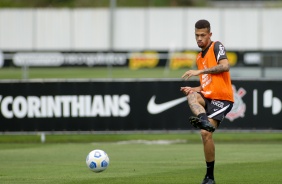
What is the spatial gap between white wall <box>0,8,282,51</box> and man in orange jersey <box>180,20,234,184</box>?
4450cm

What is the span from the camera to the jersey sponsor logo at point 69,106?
19625 mm

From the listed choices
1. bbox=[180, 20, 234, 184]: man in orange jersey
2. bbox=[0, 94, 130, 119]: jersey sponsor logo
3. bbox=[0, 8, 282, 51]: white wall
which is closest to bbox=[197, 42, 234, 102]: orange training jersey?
bbox=[180, 20, 234, 184]: man in orange jersey

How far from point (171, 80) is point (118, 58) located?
2298 centimetres

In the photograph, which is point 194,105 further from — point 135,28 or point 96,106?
point 135,28

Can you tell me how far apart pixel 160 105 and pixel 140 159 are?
426 cm

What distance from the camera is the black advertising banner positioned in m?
19.6

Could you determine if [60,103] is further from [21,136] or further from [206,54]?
[206,54]

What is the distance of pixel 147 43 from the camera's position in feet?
191

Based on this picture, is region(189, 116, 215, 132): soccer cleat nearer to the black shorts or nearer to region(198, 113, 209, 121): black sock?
region(198, 113, 209, 121): black sock

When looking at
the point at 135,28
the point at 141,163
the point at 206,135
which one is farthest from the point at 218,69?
the point at 135,28

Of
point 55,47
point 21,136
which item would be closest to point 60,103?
point 21,136

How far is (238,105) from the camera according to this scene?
19.4 m

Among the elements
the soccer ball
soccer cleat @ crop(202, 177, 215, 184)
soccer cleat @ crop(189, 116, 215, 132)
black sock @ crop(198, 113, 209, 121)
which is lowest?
soccer cleat @ crop(202, 177, 215, 184)

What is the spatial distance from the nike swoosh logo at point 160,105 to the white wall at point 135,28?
1452 inches
